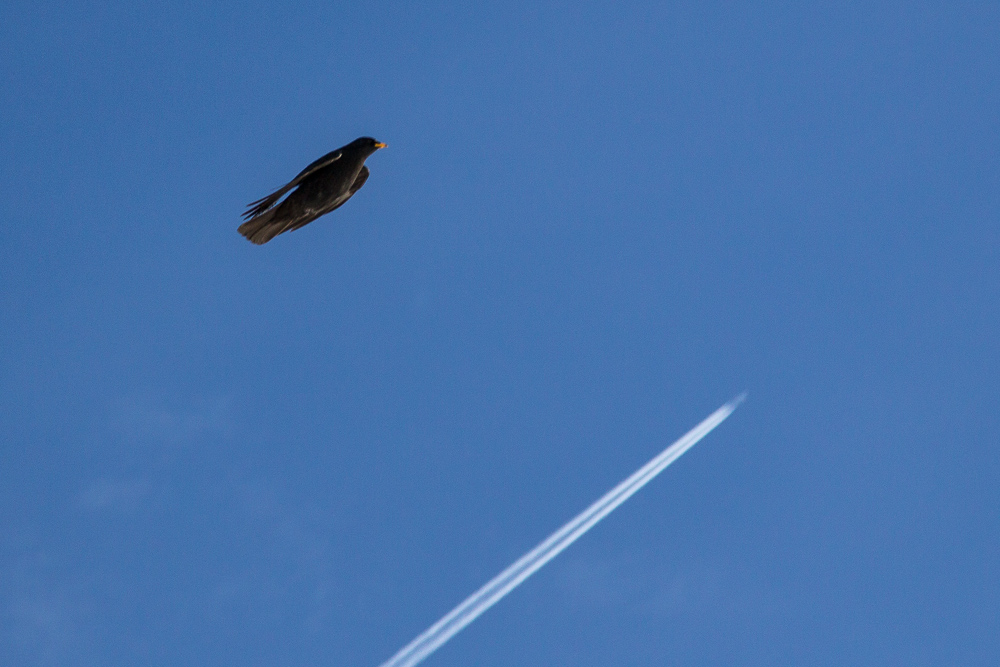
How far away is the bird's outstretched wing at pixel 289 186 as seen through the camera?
2305 cm

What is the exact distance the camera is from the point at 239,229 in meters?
23.6

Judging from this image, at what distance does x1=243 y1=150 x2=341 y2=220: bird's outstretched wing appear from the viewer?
75.6 feet

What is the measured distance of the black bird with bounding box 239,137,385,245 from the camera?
23.6 meters

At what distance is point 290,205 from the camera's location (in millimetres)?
23703

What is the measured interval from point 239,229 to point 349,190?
2.53 m

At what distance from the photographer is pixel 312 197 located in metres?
23.8

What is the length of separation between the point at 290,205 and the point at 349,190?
4.90 feet

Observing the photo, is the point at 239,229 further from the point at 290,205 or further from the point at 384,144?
the point at 384,144

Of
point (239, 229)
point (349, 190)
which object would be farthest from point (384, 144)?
point (239, 229)

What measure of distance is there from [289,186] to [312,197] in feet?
2.90

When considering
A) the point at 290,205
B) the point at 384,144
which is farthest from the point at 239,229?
the point at 384,144

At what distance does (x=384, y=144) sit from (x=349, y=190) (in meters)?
1.24

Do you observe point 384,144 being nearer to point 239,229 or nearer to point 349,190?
point 349,190
